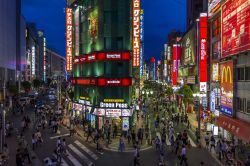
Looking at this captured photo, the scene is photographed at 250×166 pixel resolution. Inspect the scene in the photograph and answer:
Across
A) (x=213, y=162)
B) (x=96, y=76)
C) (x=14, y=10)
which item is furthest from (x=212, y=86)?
(x=14, y=10)

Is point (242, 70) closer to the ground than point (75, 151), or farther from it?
farther from it

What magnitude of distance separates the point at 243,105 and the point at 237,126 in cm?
234

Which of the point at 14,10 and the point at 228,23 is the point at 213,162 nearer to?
the point at 228,23

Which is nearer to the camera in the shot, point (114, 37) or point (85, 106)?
point (114, 37)

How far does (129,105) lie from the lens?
157 ft

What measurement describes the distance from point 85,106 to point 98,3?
14.1 m

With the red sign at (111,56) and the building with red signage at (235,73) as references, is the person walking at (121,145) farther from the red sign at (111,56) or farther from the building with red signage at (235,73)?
the red sign at (111,56)

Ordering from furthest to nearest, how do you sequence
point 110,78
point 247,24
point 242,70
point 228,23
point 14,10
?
point 14,10 → point 110,78 → point 228,23 → point 242,70 → point 247,24

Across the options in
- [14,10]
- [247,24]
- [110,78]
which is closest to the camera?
[247,24]

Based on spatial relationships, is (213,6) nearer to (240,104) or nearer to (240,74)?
(240,74)

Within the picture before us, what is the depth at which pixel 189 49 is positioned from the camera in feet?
258

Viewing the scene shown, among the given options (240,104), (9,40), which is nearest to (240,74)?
(240,104)

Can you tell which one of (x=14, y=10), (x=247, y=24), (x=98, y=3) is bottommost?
(x=247, y=24)

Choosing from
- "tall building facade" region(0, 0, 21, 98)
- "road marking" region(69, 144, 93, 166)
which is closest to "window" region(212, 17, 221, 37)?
"road marking" region(69, 144, 93, 166)
